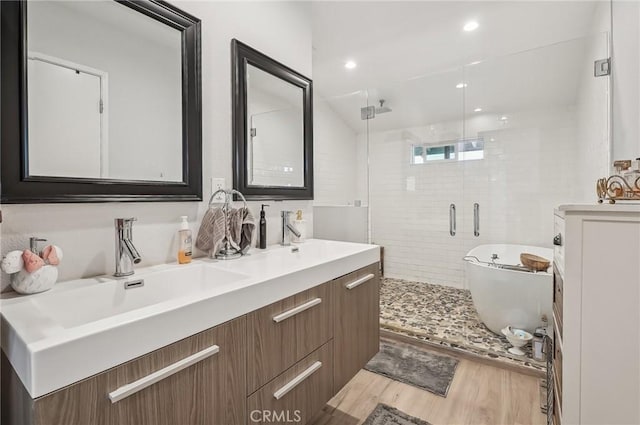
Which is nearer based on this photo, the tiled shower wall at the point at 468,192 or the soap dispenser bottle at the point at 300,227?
the soap dispenser bottle at the point at 300,227

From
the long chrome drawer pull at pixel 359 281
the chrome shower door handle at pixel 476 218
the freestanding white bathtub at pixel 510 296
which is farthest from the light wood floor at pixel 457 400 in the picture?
the chrome shower door handle at pixel 476 218

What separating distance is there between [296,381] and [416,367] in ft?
4.35

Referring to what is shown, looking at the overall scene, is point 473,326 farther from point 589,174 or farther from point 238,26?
point 238,26

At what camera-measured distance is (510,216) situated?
3180 mm

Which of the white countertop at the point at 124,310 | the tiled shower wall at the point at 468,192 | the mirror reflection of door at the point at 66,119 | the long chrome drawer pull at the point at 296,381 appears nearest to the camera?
the white countertop at the point at 124,310

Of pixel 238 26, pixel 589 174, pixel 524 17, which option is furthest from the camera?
pixel 589 174

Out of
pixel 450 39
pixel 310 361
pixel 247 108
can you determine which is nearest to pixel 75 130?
pixel 247 108

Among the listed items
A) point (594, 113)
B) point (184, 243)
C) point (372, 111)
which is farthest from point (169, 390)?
point (372, 111)

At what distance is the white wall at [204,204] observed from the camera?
0.96 m

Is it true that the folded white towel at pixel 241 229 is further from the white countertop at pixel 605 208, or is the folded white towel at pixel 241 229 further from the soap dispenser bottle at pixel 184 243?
the white countertop at pixel 605 208

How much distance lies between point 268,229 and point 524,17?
249 cm

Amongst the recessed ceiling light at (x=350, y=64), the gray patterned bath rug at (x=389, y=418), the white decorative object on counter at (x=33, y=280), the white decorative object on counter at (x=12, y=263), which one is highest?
the recessed ceiling light at (x=350, y=64)

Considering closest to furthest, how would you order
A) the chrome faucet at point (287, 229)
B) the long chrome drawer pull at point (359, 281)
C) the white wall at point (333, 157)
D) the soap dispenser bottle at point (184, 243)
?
the soap dispenser bottle at point (184, 243) < the long chrome drawer pull at point (359, 281) < the chrome faucet at point (287, 229) < the white wall at point (333, 157)

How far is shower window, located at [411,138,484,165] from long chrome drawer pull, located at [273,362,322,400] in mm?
3020
